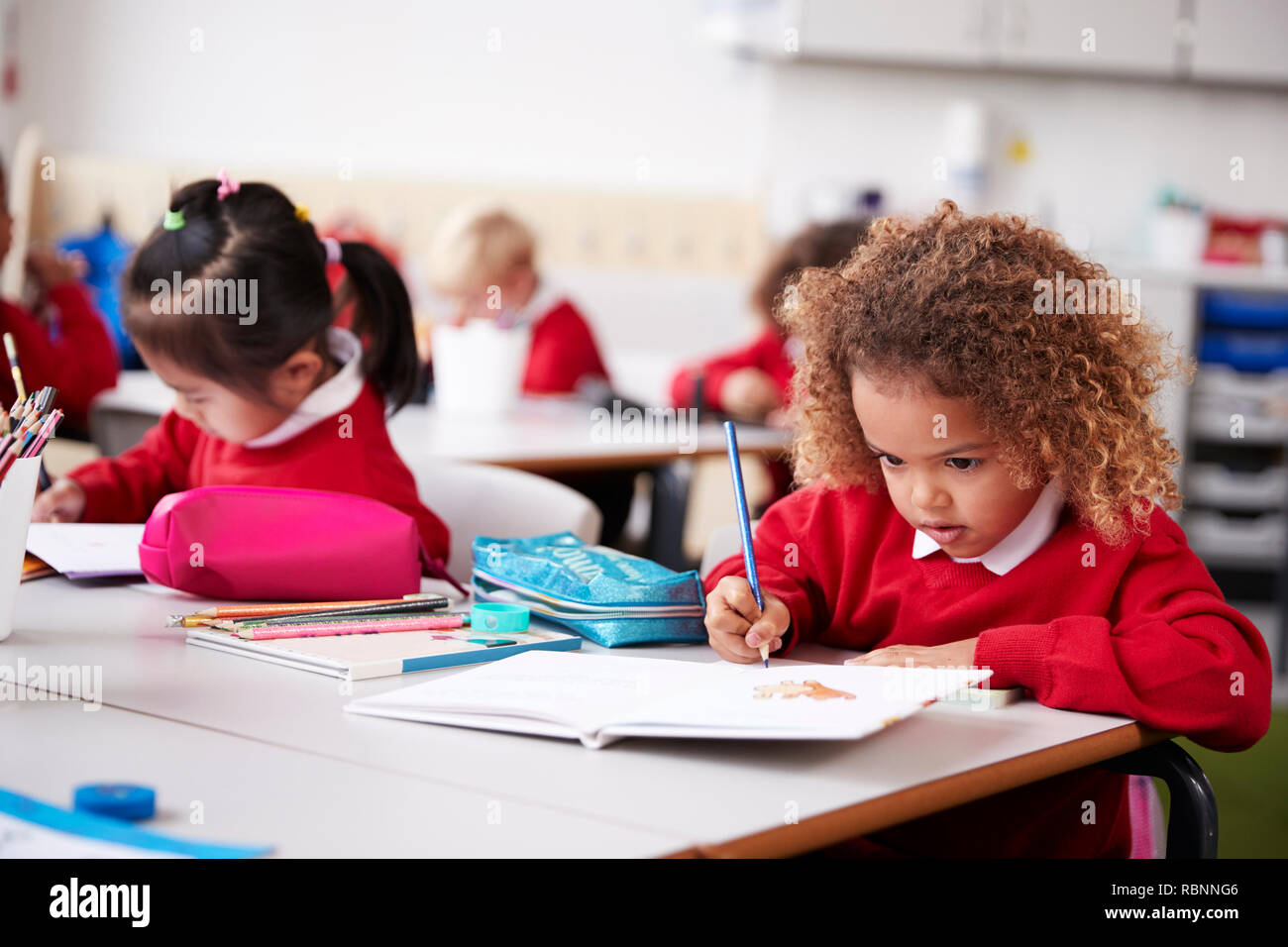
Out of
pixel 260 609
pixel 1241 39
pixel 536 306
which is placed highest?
pixel 1241 39

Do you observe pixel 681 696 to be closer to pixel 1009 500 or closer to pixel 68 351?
pixel 1009 500

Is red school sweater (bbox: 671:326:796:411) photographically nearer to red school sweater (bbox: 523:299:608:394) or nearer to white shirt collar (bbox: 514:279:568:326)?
red school sweater (bbox: 523:299:608:394)

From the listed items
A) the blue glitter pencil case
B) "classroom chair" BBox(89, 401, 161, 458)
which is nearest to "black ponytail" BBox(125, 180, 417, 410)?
the blue glitter pencil case

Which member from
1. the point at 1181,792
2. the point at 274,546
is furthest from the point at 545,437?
the point at 1181,792

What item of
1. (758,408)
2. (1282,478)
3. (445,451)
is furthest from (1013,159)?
(445,451)

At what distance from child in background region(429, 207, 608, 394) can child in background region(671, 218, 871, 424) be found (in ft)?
1.37

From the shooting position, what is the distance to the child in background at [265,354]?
1.57 meters

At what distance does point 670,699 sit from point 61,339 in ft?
7.92

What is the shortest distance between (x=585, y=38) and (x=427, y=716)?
418cm

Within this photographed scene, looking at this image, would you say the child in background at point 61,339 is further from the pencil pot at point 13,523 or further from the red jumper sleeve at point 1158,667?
the red jumper sleeve at point 1158,667

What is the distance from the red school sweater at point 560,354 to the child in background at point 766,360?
0.40 meters

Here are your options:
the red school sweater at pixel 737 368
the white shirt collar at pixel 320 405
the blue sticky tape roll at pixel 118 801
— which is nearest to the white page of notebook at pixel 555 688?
the blue sticky tape roll at pixel 118 801

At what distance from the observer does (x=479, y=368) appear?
2.82 m

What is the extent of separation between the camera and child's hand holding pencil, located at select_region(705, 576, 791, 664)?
111 centimetres
